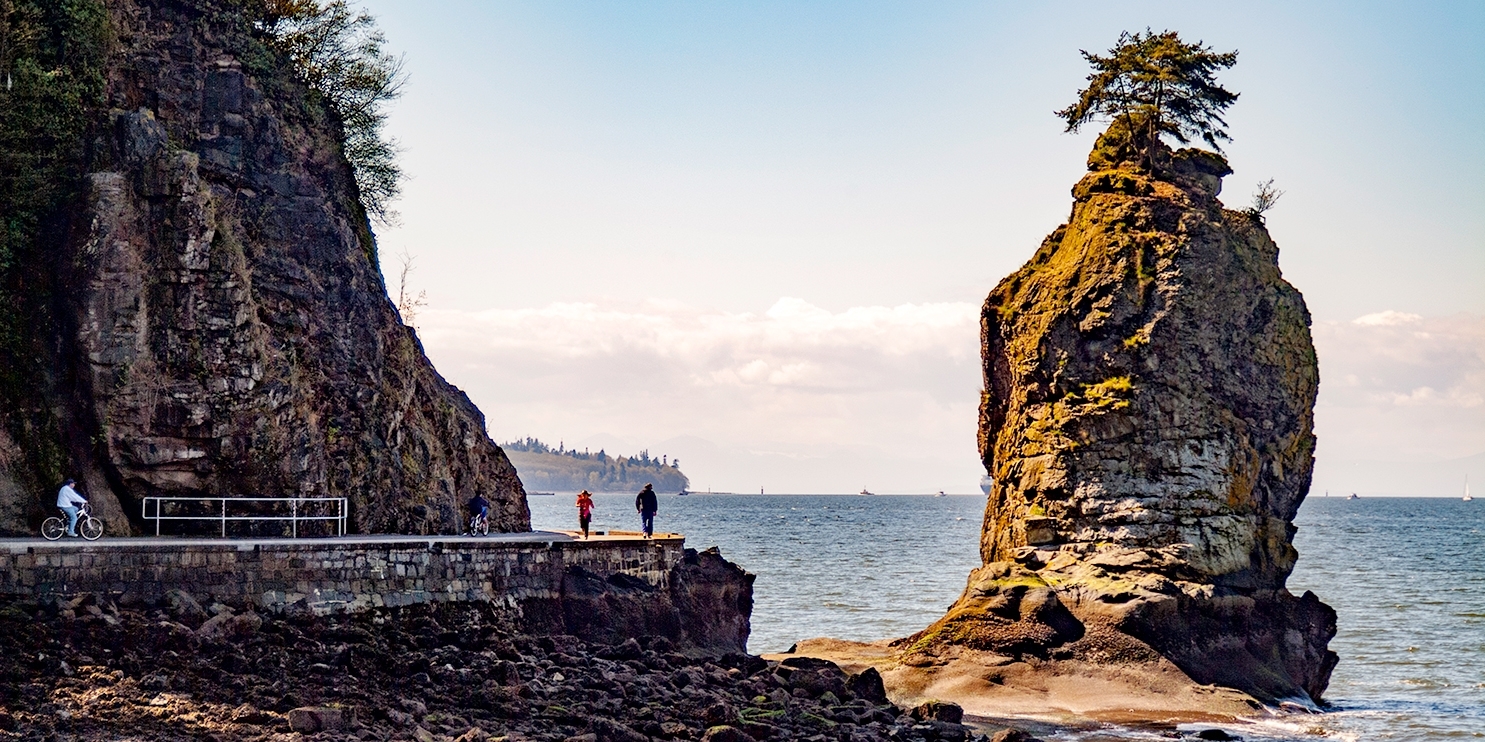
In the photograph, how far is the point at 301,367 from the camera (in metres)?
32.3

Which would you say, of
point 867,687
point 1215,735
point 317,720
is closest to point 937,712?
point 867,687

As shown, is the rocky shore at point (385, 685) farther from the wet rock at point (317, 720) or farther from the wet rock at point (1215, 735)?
the wet rock at point (1215, 735)

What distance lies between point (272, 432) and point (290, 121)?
8651 millimetres

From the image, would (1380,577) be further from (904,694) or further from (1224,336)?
(904,694)

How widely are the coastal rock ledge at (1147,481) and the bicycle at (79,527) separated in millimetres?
19631

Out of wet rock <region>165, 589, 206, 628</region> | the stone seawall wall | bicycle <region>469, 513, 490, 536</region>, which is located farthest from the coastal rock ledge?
wet rock <region>165, 589, 206, 628</region>

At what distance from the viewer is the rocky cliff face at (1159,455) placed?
3919 centimetres

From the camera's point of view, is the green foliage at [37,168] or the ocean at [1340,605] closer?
the green foliage at [37,168]

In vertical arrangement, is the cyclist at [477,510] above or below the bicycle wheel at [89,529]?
above

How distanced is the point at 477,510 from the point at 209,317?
843 cm

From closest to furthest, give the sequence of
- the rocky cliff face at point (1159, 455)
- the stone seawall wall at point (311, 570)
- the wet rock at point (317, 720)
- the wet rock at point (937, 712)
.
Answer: the wet rock at point (317, 720) → the stone seawall wall at point (311, 570) → the wet rock at point (937, 712) → the rocky cliff face at point (1159, 455)

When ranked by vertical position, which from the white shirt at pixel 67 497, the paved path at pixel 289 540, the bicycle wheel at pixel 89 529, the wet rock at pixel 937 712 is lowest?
the wet rock at pixel 937 712

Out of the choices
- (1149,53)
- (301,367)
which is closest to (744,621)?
(301,367)

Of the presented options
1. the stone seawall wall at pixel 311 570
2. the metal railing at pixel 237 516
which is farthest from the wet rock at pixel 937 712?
the metal railing at pixel 237 516
